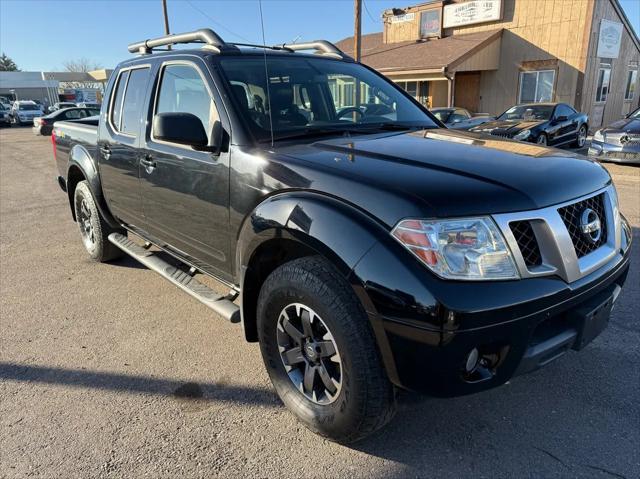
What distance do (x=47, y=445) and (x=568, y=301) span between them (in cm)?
264

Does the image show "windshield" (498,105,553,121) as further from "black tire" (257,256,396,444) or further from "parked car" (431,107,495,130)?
"black tire" (257,256,396,444)

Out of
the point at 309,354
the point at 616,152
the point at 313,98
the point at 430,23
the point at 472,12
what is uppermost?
the point at 472,12

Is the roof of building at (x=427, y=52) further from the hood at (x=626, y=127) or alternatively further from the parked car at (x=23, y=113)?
the parked car at (x=23, y=113)

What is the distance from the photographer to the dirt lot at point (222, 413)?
2365 mm

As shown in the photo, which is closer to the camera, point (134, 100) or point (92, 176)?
point (134, 100)

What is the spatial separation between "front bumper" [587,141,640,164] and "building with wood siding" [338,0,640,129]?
11.5 metres

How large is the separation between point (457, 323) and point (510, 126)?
11.3 meters

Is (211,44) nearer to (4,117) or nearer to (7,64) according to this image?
(4,117)

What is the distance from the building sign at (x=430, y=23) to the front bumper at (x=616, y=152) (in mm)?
17415

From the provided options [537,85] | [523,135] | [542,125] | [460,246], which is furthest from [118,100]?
[537,85]

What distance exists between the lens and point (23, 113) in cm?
3734

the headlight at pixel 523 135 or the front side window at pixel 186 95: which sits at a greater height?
the front side window at pixel 186 95

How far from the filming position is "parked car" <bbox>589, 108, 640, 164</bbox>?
10.2m

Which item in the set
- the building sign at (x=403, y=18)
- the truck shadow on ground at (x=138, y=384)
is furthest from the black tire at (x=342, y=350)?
the building sign at (x=403, y=18)
